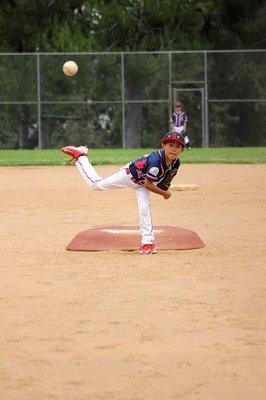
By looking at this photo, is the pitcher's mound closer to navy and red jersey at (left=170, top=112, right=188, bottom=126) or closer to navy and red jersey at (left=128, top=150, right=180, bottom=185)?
navy and red jersey at (left=128, top=150, right=180, bottom=185)

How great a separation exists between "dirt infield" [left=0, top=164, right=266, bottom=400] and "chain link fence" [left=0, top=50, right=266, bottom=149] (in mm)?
23162

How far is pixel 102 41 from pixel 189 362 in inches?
1499

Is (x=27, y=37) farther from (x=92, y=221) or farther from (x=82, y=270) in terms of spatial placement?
(x=82, y=270)

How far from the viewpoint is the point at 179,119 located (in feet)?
114

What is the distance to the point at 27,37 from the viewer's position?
4472cm

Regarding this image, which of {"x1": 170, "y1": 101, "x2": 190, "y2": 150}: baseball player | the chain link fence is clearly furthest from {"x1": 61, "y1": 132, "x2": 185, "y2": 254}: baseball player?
the chain link fence

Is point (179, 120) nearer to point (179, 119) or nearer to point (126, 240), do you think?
point (179, 119)

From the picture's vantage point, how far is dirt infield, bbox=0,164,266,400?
602 cm

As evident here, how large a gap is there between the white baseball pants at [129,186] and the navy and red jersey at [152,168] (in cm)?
9

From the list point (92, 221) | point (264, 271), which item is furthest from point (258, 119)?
point (264, 271)

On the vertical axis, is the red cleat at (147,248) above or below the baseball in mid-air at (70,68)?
below

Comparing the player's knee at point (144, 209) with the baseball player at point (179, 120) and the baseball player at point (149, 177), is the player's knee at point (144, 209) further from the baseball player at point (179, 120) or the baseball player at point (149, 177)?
the baseball player at point (179, 120)

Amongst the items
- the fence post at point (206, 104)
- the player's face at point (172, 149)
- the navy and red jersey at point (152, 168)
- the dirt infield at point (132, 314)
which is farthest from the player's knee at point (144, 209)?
the fence post at point (206, 104)

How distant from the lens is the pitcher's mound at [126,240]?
11414mm
